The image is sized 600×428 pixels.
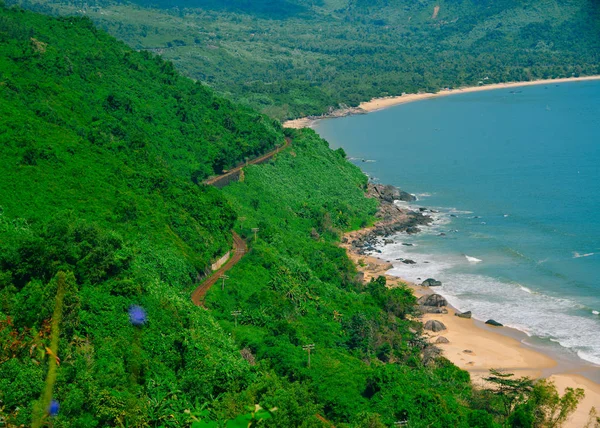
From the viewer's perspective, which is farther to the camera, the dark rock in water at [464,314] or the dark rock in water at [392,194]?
the dark rock in water at [392,194]

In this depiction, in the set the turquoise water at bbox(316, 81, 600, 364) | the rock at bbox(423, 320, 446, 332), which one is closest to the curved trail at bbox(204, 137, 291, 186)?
the turquoise water at bbox(316, 81, 600, 364)

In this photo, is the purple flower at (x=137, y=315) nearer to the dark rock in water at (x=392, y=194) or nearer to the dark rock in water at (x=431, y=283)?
the dark rock in water at (x=431, y=283)

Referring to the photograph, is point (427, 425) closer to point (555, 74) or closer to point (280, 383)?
point (280, 383)

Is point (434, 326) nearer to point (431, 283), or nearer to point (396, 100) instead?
point (431, 283)

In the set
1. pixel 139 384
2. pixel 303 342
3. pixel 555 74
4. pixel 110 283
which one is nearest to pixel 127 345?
pixel 139 384

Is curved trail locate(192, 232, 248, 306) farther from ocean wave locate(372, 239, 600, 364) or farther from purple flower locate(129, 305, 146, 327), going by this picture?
ocean wave locate(372, 239, 600, 364)

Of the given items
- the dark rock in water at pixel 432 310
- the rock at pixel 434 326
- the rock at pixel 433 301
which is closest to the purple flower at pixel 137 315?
the rock at pixel 434 326

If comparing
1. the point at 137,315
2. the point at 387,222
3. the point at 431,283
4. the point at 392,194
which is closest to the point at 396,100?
the point at 392,194
